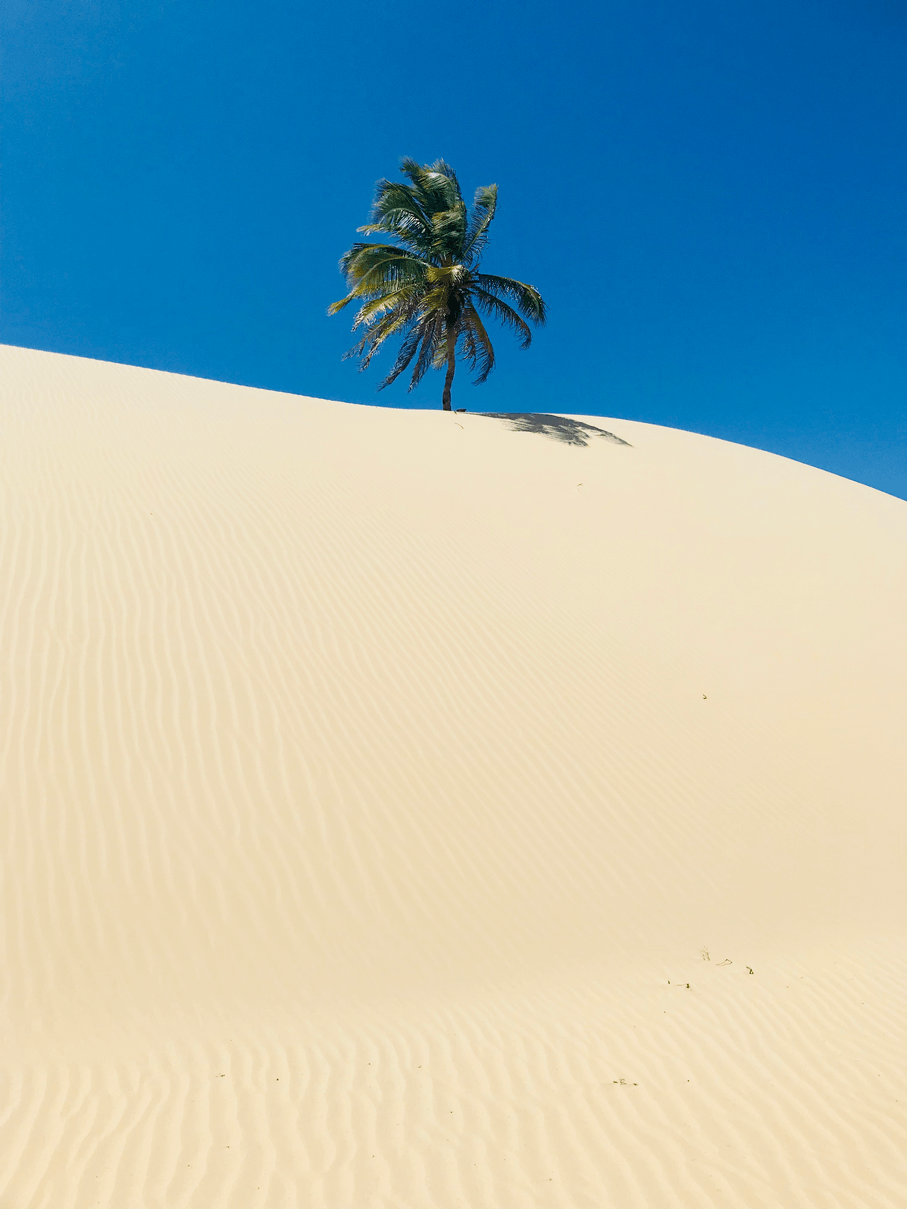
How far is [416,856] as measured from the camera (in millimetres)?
5133

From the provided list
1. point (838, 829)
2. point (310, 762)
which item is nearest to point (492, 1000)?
point (310, 762)

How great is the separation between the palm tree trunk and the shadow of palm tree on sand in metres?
1.17

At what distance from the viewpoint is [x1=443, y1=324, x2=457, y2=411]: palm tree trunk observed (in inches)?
711

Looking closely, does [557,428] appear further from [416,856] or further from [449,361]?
[416,856]

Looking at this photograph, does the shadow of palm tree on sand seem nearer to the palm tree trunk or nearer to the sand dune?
the palm tree trunk

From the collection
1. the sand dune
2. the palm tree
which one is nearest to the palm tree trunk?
the palm tree

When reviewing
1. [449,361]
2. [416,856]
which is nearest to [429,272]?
[449,361]

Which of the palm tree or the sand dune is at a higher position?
the palm tree

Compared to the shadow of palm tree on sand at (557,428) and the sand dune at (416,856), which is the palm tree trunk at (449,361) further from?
the sand dune at (416,856)

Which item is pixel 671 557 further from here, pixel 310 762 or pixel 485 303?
pixel 485 303

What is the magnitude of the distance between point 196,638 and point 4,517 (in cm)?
293

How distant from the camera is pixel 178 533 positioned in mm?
7820

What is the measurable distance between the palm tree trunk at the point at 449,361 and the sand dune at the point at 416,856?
29.7 feet

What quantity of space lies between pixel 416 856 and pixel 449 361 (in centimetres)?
1548
